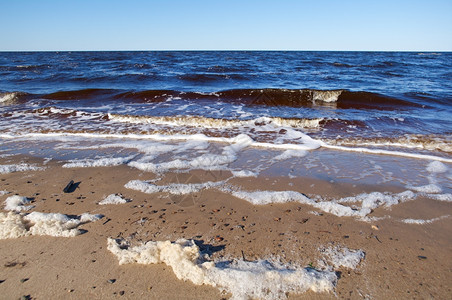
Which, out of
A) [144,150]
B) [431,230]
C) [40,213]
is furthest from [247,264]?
[144,150]

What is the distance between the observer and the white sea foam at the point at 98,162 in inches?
158

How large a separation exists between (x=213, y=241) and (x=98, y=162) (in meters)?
2.59

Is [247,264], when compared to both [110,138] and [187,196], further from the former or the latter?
[110,138]

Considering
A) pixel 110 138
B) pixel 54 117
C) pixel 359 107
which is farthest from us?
pixel 359 107

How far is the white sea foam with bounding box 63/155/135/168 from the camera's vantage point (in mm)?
4012

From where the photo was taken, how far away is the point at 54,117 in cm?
764

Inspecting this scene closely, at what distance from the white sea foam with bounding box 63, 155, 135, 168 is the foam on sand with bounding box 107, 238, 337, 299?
7.18 feet

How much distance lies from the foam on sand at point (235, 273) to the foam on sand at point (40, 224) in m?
0.60

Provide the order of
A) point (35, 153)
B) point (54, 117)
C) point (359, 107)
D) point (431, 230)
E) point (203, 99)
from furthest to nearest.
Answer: point (203, 99)
point (359, 107)
point (54, 117)
point (35, 153)
point (431, 230)

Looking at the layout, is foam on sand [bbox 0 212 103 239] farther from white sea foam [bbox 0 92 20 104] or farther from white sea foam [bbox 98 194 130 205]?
white sea foam [bbox 0 92 20 104]

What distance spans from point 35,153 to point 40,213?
2460 millimetres

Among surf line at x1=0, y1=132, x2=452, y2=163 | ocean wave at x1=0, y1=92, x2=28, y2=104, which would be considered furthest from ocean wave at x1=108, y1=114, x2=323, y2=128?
ocean wave at x1=0, y1=92, x2=28, y2=104

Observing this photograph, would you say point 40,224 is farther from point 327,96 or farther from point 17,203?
point 327,96

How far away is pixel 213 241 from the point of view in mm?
2291
